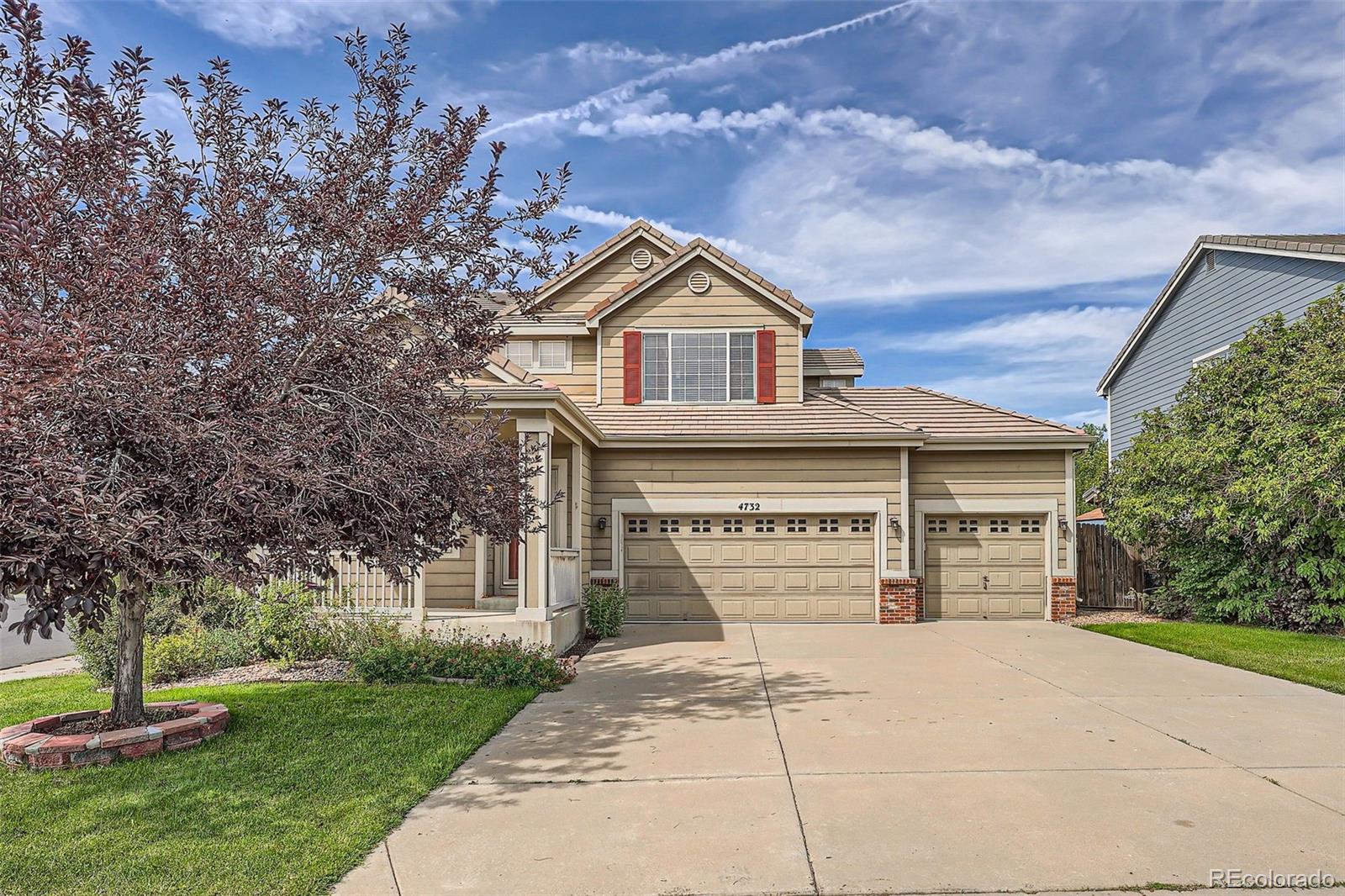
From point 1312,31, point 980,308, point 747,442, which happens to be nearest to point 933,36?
point 1312,31

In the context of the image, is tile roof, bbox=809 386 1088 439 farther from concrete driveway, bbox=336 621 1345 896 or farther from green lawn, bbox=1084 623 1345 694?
concrete driveway, bbox=336 621 1345 896

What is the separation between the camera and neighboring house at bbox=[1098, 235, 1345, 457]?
15.0m

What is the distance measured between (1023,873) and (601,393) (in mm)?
11987

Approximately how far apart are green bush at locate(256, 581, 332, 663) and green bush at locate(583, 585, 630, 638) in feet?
12.9

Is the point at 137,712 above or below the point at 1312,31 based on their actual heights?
below

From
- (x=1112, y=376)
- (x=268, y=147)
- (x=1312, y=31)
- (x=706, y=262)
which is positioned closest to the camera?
(x=268, y=147)

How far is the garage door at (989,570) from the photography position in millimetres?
14156

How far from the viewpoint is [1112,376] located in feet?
71.2

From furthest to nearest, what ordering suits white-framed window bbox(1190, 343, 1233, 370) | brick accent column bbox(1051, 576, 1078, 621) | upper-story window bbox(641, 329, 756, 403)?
white-framed window bbox(1190, 343, 1233, 370) → upper-story window bbox(641, 329, 756, 403) → brick accent column bbox(1051, 576, 1078, 621)

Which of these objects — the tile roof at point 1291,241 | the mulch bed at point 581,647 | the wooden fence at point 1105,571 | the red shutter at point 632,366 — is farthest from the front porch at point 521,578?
the tile roof at point 1291,241

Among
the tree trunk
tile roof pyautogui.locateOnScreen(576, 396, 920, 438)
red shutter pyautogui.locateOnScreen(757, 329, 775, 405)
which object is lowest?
the tree trunk

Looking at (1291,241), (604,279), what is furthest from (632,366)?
(1291,241)

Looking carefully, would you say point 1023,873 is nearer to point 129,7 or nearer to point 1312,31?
point 129,7

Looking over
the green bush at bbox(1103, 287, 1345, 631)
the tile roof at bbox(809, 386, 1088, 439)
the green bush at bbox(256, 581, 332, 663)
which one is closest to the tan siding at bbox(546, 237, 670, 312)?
the tile roof at bbox(809, 386, 1088, 439)
